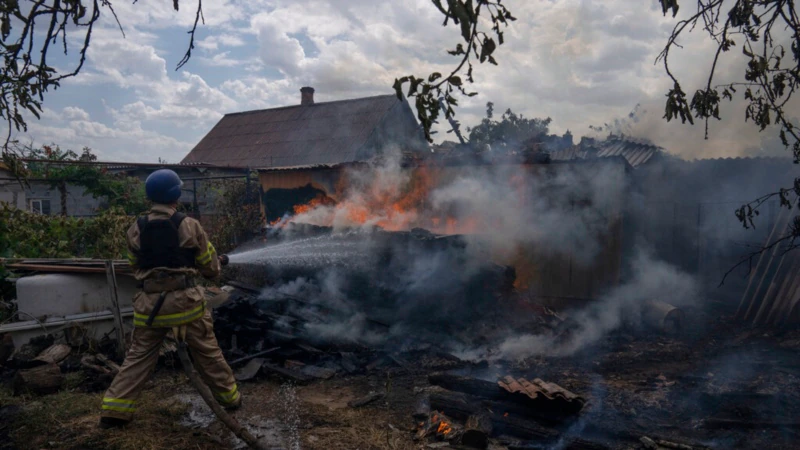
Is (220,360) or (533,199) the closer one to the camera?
(220,360)

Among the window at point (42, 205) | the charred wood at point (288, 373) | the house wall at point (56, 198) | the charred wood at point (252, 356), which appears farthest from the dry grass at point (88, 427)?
the window at point (42, 205)

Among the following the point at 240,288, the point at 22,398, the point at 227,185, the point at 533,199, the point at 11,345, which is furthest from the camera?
the point at 227,185

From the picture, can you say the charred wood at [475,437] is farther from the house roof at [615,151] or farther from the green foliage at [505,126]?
the green foliage at [505,126]

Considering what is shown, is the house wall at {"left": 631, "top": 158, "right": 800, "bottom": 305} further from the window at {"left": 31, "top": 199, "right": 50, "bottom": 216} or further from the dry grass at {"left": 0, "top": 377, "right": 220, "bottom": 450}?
the window at {"left": 31, "top": 199, "right": 50, "bottom": 216}

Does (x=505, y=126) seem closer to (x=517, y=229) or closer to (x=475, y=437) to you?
(x=517, y=229)

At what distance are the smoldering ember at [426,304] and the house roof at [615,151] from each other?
0.24ft

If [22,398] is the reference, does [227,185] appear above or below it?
above

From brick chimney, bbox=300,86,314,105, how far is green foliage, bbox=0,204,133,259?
1719cm

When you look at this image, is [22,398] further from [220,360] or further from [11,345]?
[220,360]

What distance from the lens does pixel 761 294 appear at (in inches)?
378

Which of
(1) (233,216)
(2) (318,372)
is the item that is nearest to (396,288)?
(2) (318,372)

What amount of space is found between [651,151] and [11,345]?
38.0ft

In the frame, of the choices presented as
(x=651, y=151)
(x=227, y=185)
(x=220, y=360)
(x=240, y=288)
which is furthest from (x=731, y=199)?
(x=227, y=185)

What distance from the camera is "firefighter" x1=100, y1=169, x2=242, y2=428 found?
473 cm
